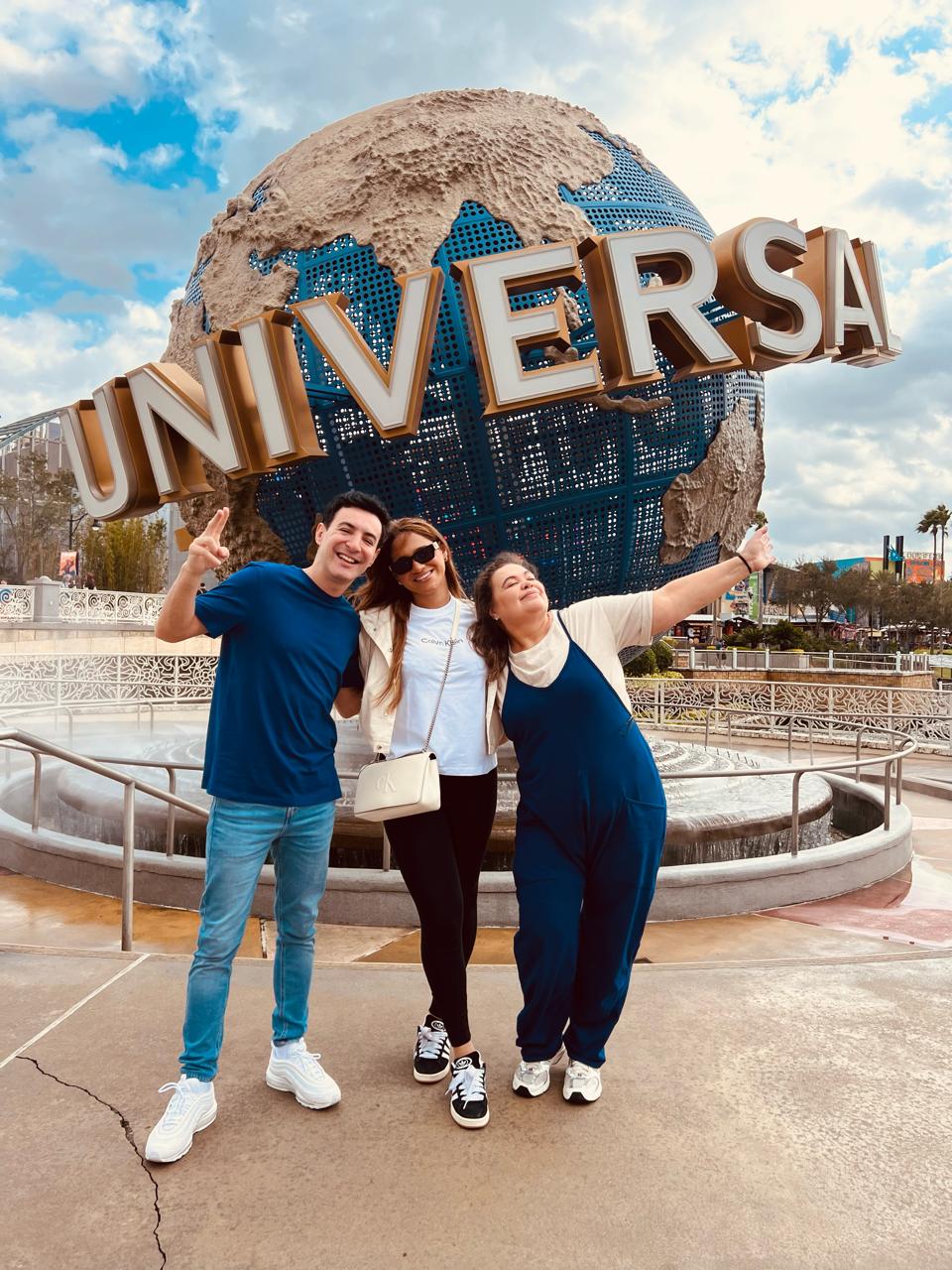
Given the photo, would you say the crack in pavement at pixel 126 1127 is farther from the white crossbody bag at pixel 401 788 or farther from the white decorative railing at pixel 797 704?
the white decorative railing at pixel 797 704

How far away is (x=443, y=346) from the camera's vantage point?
15.3 ft

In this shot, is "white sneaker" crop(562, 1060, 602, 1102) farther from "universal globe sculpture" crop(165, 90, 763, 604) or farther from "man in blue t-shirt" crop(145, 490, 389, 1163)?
"universal globe sculpture" crop(165, 90, 763, 604)

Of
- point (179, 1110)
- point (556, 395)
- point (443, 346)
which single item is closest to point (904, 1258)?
point (179, 1110)

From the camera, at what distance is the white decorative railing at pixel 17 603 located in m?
23.0

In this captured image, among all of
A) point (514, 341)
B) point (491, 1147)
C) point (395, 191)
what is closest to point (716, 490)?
point (514, 341)

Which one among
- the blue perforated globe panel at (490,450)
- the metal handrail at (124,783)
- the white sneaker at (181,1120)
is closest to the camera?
the white sneaker at (181,1120)

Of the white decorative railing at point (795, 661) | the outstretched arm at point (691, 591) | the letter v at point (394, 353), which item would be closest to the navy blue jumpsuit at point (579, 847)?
the outstretched arm at point (691, 591)

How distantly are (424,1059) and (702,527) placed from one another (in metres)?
4.11

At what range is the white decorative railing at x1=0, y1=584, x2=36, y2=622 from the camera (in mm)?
22984

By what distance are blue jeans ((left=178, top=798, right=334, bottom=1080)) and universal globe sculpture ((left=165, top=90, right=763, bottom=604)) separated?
2882 mm

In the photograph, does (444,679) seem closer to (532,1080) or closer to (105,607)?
(532,1080)

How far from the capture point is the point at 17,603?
23.4 m

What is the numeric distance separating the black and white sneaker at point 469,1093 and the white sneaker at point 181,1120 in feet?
1.90

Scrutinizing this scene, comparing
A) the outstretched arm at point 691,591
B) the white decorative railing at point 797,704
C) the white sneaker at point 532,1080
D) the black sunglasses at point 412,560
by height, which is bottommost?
the white decorative railing at point 797,704
